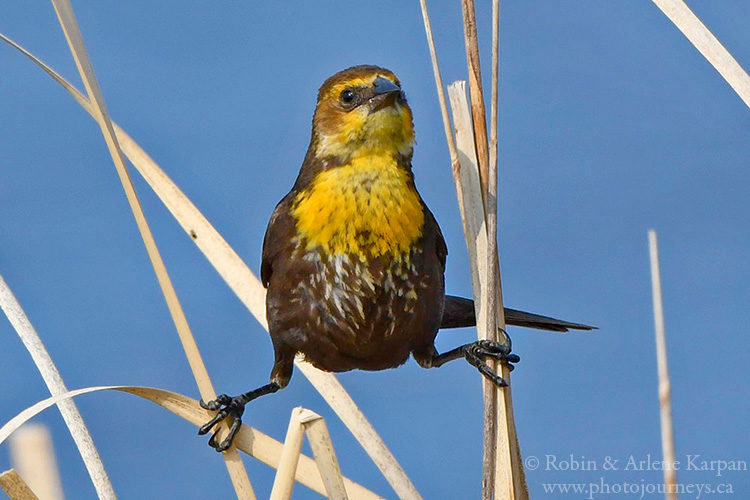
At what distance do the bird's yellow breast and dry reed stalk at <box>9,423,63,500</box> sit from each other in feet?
3.00

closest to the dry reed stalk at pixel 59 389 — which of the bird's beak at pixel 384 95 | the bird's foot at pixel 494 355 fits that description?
the bird's foot at pixel 494 355

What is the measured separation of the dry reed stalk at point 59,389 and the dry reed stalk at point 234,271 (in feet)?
1.43

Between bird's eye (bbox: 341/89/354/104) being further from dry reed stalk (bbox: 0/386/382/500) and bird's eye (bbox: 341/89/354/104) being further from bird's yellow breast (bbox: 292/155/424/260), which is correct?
dry reed stalk (bbox: 0/386/382/500)

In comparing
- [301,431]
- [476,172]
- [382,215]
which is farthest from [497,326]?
[382,215]

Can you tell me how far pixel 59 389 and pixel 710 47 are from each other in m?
1.43

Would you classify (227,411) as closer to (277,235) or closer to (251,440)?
(251,440)

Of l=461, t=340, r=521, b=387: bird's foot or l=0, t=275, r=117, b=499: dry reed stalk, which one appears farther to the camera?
l=461, t=340, r=521, b=387: bird's foot

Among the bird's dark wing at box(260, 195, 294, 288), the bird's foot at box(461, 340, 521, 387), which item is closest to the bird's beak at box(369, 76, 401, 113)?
the bird's dark wing at box(260, 195, 294, 288)

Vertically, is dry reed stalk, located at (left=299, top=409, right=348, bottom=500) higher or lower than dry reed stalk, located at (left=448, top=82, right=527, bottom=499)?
lower

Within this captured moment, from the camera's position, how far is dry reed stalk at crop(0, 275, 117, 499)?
186cm

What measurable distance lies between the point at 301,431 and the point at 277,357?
4.89 feet

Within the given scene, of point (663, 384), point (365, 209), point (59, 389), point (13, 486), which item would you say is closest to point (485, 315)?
point (663, 384)

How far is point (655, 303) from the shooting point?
180cm

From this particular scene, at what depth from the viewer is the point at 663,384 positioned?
68.3 inches
